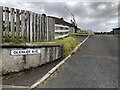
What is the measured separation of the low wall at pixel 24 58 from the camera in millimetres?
7676

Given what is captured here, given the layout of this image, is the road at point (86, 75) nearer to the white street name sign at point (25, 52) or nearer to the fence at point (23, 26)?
the white street name sign at point (25, 52)

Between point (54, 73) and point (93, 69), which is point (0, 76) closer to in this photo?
point (54, 73)

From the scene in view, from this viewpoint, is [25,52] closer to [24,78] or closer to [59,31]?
[24,78]

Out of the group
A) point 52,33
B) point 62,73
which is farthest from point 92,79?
point 52,33

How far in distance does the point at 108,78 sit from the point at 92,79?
57cm

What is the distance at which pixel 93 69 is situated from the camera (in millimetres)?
8508

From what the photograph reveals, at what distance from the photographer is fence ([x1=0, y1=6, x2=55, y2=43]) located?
8305 mm

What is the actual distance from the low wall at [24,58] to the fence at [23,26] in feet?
1.94

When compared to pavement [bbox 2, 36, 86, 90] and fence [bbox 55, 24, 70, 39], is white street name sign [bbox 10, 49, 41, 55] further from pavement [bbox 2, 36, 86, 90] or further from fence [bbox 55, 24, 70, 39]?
fence [bbox 55, 24, 70, 39]

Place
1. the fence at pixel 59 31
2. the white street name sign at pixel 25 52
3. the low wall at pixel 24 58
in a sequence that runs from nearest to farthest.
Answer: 1. the low wall at pixel 24 58
2. the white street name sign at pixel 25 52
3. the fence at pixel 59 31

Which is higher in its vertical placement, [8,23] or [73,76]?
[8,23]

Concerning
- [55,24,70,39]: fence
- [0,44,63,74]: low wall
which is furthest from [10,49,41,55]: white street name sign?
[55,24,70,39]: fence

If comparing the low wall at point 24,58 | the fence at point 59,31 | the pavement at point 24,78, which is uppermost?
the fence at point 59,31

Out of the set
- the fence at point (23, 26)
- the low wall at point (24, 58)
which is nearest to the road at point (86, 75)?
the low wall at point (24, 58)
